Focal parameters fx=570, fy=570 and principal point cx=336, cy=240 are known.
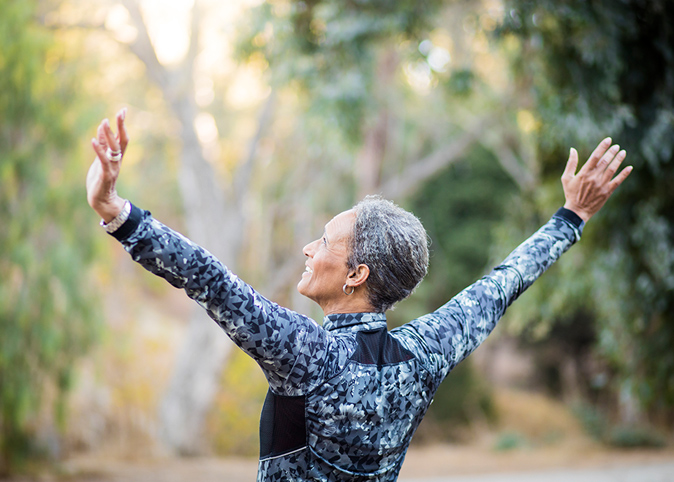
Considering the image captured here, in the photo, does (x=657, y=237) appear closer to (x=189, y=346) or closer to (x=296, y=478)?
(x=296, y=478)

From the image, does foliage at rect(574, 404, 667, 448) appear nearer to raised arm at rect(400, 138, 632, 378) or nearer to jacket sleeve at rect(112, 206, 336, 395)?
raised arm at rect(400, 138, 632, 378)

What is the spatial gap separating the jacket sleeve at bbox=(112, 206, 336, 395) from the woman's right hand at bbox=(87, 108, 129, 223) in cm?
4

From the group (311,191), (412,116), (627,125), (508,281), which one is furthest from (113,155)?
(412,116)

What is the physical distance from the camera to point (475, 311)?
1470 millimetres

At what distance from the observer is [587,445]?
1053 centimetres

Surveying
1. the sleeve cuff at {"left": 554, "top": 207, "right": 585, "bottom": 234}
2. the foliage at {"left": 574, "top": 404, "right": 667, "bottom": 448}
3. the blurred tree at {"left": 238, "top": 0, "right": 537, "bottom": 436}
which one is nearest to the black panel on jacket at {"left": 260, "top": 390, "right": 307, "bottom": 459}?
the sleeve cuff at {"left": 554, "top": 207, "right": 585, "bottom": 234}

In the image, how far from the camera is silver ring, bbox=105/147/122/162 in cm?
113

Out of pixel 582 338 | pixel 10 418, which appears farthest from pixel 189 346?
pixel 582 338

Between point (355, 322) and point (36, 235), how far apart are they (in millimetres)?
5969

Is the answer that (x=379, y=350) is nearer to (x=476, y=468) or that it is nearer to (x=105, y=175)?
(x=105, y=175)

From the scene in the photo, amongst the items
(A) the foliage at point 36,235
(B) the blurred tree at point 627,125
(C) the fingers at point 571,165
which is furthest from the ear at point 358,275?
(A) the foliage at point 36,235

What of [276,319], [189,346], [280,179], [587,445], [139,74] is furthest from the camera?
[280,179]

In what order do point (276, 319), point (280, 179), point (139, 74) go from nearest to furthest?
point (276, 319), point (139, 74), point (280, 179)

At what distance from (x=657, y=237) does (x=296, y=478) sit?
161 inches
